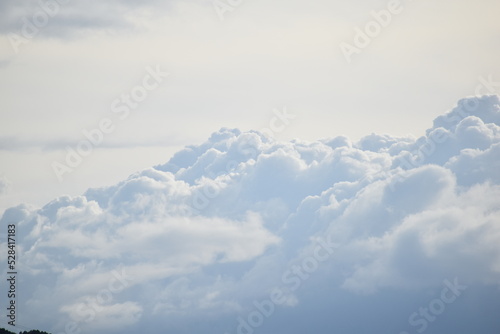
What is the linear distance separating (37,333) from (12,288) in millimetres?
49666

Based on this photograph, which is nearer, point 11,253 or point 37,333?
point 11,253

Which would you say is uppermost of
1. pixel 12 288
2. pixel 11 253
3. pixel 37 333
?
pixel 11 253

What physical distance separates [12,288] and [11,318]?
19427 millimetres

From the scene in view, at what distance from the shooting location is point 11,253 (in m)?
134

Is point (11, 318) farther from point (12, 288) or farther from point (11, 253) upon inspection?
point (11, 253)

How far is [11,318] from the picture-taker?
469ft

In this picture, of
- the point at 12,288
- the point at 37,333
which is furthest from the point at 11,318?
the point at 37,333

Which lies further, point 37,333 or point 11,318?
point 37,333

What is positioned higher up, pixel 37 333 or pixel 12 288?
pixel 12 288

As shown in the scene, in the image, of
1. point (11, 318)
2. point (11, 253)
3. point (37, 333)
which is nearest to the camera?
point (11, 253)

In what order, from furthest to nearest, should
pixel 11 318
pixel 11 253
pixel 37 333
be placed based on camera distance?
pixel 37 333, pixel 11 318, pixel 11 253

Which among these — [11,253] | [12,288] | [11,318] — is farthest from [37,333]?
[11,253]

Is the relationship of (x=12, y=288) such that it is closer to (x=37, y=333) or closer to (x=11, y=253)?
(x=11, y=253)

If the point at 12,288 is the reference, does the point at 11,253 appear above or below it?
above
